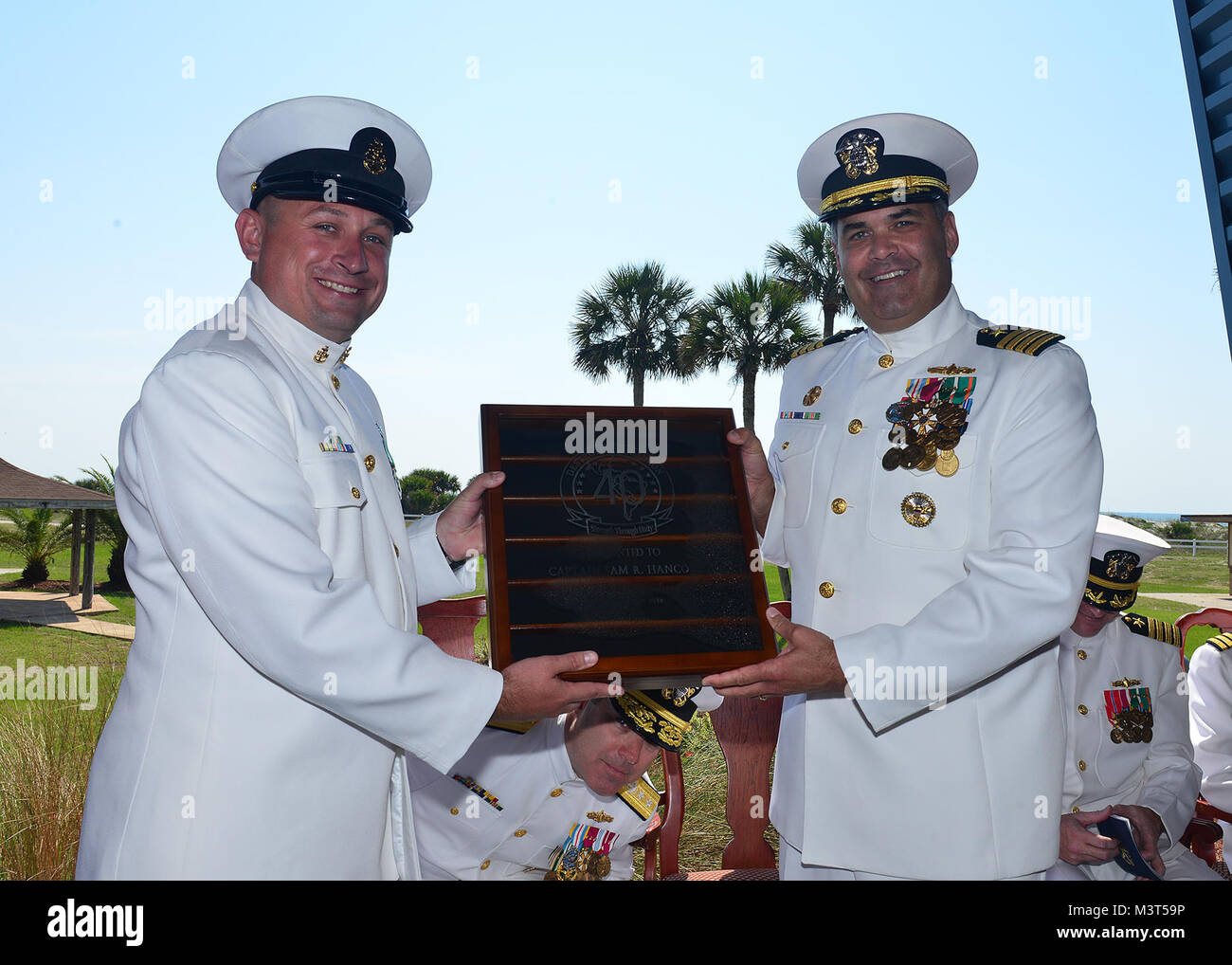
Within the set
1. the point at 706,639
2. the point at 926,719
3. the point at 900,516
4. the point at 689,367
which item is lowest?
the point at 926,719

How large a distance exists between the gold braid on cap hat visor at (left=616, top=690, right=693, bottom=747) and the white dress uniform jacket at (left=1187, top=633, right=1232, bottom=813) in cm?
269

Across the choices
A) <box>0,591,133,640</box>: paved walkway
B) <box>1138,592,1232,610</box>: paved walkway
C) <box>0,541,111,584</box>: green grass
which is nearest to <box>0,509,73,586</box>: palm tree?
<box>0,541,111,584</box>: green grass

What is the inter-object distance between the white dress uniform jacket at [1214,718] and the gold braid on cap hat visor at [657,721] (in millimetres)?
2693

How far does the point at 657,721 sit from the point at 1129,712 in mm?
2219

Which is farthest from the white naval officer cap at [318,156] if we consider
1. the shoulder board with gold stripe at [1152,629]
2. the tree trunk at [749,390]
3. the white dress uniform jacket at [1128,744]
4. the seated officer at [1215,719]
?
the tree trunk at [749,390]

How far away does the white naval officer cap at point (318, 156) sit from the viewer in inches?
95.0

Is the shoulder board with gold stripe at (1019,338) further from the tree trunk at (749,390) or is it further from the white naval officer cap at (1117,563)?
the tree trunk at (749,390)

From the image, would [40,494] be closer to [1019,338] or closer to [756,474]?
[756,474]

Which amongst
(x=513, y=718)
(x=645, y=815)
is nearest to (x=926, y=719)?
(x=513, y=718)

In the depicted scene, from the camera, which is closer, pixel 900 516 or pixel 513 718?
pixel 513 718

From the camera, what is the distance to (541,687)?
89.4 inches
